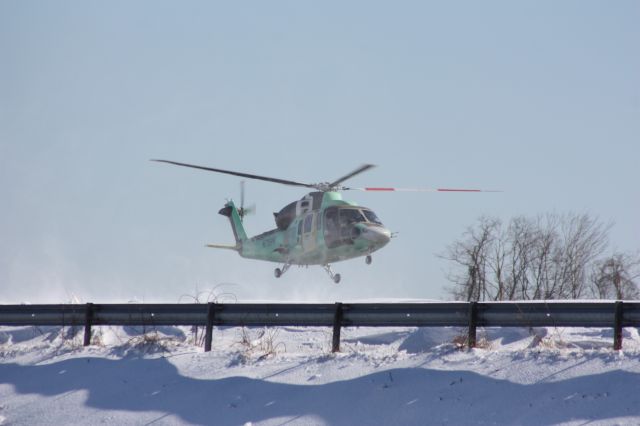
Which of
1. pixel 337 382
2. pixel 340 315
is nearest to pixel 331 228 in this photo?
pixel 340 315

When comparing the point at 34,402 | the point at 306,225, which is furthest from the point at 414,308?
the point at 306,225

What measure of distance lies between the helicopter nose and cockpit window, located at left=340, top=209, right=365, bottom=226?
59 cm

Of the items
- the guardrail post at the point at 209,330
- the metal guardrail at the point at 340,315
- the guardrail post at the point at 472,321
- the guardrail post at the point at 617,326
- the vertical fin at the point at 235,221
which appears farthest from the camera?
the vertical fin at the point at 235,221

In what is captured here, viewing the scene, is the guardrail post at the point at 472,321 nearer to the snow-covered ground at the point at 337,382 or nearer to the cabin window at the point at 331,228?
the snow-covered ground at the point at 337,382

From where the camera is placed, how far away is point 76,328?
57.9 ft

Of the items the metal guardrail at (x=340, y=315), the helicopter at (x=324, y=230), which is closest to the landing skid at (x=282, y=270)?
the helicopter at (x=324, y=230)

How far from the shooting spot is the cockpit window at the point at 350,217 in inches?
1260

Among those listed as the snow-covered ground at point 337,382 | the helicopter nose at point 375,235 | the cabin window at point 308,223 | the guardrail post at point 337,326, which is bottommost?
the snow-covered ground at point 337,382

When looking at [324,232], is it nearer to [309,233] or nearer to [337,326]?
[309,233]

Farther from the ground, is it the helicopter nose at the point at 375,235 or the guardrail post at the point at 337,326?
the helicopter nose at the point at 375,235

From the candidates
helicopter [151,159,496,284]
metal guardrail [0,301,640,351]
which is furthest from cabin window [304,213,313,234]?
metal guardrail [0,301,640,351]

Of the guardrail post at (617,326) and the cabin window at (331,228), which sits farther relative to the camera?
the cabin window at (331,228)

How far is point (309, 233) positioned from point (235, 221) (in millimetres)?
9327

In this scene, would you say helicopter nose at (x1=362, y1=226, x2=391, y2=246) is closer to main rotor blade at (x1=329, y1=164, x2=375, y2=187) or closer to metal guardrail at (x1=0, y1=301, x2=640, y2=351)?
main rotor blade at (x1=329, y1=164, x2=375, y2=187)
